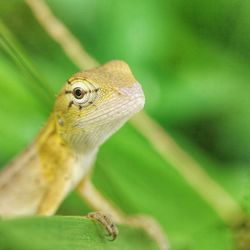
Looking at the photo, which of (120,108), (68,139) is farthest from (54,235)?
(68,139)

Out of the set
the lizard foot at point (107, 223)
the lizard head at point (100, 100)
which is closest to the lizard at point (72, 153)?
the lizard head at point (100, 100)

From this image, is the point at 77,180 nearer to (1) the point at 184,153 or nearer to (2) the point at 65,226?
(1) the point at 184,153

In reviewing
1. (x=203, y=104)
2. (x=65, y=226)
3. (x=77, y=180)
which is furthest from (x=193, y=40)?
(x=65, y=226)

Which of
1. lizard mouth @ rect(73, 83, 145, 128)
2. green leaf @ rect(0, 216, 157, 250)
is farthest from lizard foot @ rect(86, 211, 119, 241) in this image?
lizard mouth @ rect(73, 83, 145, 128)

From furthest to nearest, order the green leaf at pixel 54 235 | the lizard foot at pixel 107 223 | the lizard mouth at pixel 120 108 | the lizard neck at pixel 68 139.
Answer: the lizard neck at pixel 68 139 → the lizard mouth at pixel 120 108 → the lizard foot at pixel 107 223 → the green leaf at pixel 54 235

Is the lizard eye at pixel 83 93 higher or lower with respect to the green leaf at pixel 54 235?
higher

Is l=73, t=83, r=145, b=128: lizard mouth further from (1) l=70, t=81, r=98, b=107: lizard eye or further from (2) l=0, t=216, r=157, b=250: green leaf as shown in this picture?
(2) l=0, t=216, r=157, b=250: green leaf

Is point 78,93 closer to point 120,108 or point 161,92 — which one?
point 120,108

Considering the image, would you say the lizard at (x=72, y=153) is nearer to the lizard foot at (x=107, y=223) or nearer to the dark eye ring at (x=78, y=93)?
the dark eye ring at (x=78, y=93)
